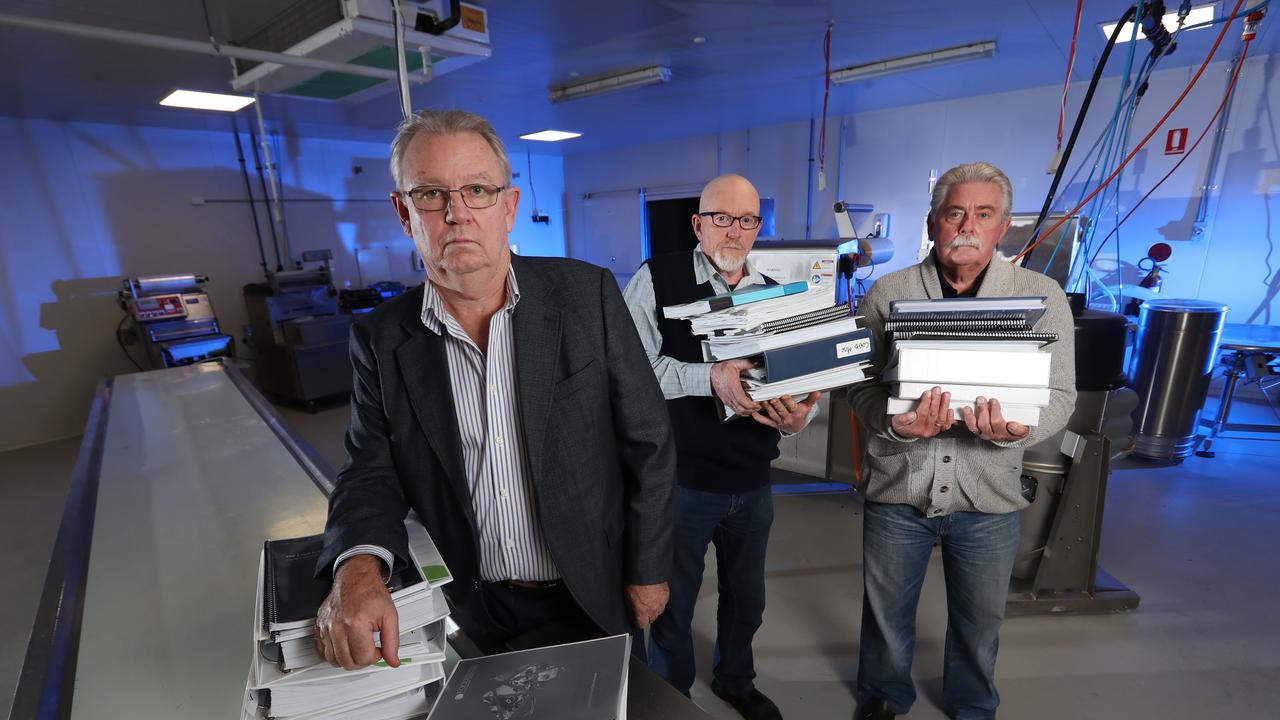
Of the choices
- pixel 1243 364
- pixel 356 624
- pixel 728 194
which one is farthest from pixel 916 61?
pixel 356 624

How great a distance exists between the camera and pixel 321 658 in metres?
0.76

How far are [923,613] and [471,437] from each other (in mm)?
2352

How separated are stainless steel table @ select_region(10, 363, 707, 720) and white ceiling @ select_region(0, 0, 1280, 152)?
7.20 feet

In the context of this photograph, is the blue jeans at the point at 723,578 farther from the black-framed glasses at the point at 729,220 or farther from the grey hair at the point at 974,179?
the grey hair at the point at 974,179

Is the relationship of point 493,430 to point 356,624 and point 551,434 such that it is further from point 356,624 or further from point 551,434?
point 356,624

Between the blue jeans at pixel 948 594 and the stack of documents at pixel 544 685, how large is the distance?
1.19m

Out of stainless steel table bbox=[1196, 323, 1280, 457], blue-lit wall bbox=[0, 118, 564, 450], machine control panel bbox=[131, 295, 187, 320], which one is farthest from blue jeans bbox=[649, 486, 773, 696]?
blue-lit wall bbox=[0, 118, 564, 450]

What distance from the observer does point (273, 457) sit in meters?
1.87

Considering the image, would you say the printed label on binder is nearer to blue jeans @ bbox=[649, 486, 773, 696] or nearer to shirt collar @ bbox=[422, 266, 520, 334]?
blue jeans @ bbox=[649, 486, 773, 696]

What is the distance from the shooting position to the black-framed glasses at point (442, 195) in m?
1.06

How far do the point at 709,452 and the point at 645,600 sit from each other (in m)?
0.57

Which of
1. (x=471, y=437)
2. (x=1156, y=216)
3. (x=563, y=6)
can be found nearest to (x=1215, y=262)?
(x=1156, y=216)

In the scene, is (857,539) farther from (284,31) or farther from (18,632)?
(18,632)

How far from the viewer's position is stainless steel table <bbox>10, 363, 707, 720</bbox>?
→ 897 mm
